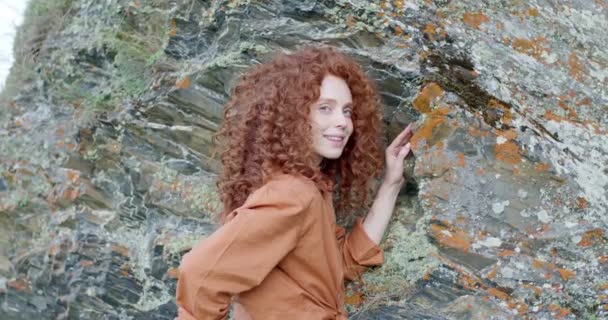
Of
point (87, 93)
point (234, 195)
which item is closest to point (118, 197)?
point (87, 93)

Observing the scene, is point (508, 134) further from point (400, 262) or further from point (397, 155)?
point (400, 262)

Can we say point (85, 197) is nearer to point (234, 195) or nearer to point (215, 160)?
point (215, 160)

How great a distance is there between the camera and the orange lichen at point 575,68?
3539mm

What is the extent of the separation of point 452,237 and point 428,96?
801 millimetres

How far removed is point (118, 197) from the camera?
504cm

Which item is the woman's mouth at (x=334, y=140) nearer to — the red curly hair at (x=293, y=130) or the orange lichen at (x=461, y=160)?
the red curly hair at (x=293, y=130)

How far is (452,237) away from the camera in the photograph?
10.9 ft

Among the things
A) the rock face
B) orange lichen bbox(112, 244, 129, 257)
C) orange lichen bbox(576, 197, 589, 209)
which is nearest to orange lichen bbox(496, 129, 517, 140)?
the rock face

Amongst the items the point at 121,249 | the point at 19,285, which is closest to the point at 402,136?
the point at 121,249

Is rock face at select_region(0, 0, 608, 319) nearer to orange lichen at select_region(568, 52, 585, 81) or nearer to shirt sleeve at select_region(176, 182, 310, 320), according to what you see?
orange lichen at select_region(568, 52, 585, 81)

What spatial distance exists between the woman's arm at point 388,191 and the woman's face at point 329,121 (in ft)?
1.35

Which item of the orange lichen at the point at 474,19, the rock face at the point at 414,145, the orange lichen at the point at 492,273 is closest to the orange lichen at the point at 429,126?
the rock face at the point at 414,145

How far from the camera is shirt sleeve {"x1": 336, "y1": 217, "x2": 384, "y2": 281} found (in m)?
3.53

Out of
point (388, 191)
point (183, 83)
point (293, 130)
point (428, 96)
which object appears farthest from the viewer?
point (183, 83)
